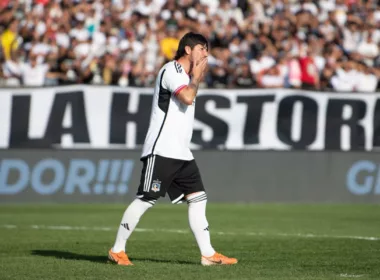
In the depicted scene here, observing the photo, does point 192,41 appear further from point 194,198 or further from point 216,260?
point 216,260

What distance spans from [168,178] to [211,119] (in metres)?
10.5

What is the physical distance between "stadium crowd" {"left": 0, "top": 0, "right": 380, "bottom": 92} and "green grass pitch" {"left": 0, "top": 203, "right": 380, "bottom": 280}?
3.85 metres

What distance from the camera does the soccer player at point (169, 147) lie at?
1030cm

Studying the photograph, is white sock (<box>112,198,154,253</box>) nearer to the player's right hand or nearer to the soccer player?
the soccer player

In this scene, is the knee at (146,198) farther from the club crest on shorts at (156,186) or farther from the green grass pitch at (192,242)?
the green grass pitch at (192,242)

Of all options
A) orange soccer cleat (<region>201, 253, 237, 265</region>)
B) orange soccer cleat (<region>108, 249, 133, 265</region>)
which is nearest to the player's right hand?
orange soccer cleat (<region>201, 253, 237, 265</region>)

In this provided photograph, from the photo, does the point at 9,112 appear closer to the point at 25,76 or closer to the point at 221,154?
the point at 25,76

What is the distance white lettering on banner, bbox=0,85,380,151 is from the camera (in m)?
20.1

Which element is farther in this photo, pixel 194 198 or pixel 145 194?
pixel 194 198

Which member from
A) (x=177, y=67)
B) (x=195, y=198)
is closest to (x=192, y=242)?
(x=195, y=198)

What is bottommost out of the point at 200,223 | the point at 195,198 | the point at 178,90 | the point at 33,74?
the point at 200,223

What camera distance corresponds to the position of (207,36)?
25.7m

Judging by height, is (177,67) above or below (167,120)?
above

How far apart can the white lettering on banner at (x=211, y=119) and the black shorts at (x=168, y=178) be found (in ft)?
32.0
